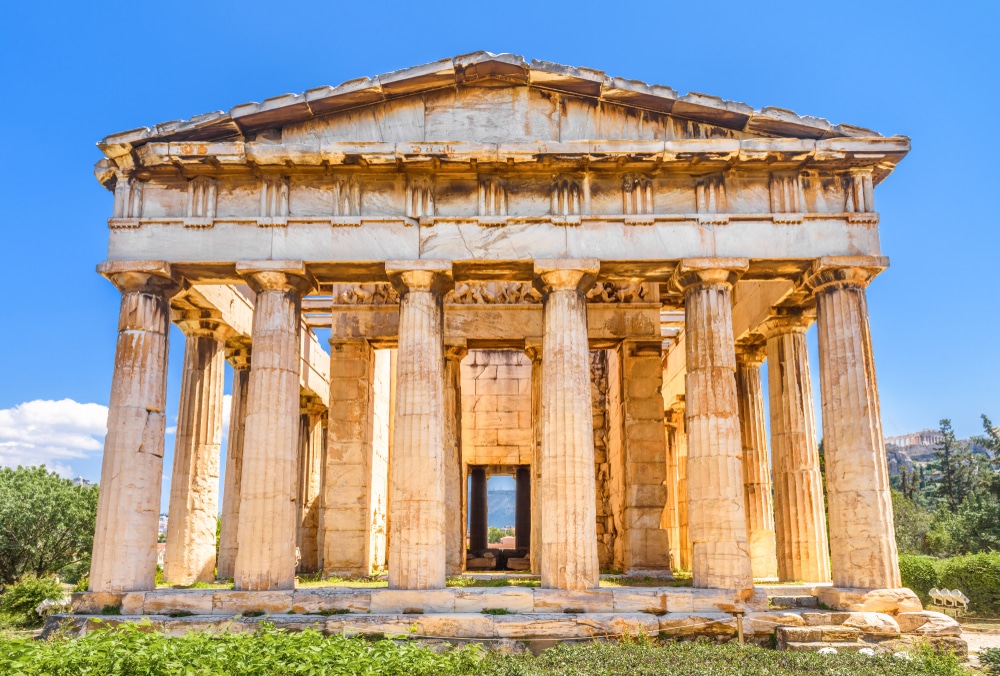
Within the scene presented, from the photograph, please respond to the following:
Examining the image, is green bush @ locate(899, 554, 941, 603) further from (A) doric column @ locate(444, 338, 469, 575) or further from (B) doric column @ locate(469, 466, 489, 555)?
(B) doric column @ locate(469, 466, 489, 555)

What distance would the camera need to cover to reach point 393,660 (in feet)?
40.3

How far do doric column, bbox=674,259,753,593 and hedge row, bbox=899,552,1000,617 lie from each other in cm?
1478

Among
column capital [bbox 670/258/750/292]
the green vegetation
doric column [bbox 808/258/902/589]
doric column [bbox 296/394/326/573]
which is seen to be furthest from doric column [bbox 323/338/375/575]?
doric column [bbox 808/258/902/589]

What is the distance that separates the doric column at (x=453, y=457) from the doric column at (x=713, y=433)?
7820mm

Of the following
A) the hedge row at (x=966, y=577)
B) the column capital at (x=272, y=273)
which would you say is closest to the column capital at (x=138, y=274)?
the column capital at (x=272, y=273)

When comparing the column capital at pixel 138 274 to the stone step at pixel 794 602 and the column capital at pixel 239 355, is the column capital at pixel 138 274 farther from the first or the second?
the stone step at pixel 794 602

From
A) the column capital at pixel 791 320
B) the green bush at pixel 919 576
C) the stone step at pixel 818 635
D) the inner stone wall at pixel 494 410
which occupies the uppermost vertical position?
the column capital at pixel 791 320

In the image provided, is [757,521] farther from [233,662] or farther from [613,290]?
[233,662]

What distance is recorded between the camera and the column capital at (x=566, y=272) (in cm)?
2012

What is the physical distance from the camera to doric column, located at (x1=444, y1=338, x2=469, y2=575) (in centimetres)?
2489

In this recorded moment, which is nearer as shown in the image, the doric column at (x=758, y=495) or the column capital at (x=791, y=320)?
the column capital at (x=791, y=320)

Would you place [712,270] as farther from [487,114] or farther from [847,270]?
[487,114]

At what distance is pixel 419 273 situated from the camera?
66.3ft

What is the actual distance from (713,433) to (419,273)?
765cm
